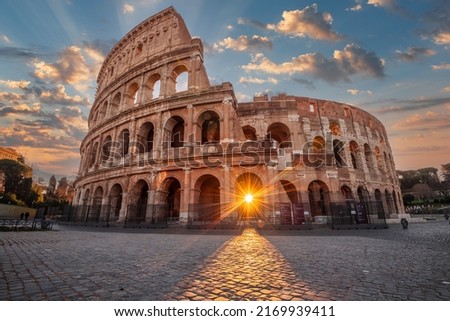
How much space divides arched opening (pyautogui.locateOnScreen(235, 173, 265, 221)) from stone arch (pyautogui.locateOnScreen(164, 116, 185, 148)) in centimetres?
681

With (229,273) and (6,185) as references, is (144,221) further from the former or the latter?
(6,185)

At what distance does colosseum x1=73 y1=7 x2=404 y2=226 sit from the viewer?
15.9 m

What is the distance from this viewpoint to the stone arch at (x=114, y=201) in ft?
62.7

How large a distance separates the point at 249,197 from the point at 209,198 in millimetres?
4156

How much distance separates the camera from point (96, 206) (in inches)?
806

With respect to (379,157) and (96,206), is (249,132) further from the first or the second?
(379,157)

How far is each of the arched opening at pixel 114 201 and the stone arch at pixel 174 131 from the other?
6.59m

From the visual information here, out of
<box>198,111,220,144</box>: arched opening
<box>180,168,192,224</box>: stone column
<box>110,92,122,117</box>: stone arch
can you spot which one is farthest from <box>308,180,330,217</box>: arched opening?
<box>110,92,122,117</box>: stone arch

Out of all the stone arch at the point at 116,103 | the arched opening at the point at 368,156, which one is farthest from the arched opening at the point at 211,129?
the arched opening at the point at 368,156

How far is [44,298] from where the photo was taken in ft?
8.17

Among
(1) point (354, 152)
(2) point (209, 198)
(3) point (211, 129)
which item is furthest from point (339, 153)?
(2) point (209, 198)

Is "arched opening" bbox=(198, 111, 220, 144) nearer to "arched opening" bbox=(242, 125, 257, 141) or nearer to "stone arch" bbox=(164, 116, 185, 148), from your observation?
"stone arch" bbox=(164, 116, 185, 148)

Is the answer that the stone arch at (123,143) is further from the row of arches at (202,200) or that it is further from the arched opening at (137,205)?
the arched opening at (137,205)

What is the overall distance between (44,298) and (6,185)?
173ft
